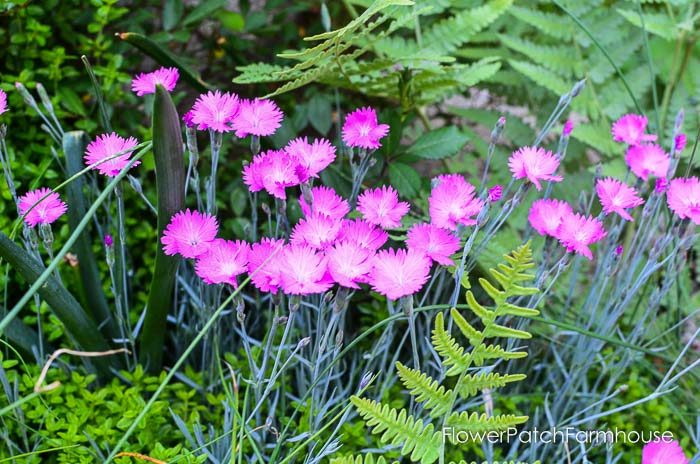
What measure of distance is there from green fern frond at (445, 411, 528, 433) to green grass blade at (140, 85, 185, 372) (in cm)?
33

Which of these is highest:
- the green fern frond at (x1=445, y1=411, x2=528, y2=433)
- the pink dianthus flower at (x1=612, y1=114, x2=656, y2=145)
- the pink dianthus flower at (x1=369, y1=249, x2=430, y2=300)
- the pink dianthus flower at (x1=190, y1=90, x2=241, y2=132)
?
the pink dianthus flower at (x1=190, y1=90, x2=241, y2=132)

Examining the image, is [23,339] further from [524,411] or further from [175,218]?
[524,411]

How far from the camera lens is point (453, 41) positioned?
1.10 m

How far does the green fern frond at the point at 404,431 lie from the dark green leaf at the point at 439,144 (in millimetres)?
432

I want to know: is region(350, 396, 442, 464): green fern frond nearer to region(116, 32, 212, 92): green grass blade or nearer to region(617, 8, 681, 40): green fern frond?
region(116, 32, 212, 92): green grass blade

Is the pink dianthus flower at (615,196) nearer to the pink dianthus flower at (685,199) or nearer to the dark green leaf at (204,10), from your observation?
the pink dianthus flower at (685,199)

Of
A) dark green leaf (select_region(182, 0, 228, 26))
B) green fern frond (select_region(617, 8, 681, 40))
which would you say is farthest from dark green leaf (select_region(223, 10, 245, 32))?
green fern frond (select_region(617, 8, 681, 40))

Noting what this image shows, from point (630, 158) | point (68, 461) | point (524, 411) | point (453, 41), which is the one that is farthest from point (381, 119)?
point (68, 461)

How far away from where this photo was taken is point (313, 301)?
3.02ft

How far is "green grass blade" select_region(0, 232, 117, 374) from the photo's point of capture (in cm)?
72

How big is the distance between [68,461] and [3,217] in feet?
1.17

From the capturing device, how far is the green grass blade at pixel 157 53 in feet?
2.60

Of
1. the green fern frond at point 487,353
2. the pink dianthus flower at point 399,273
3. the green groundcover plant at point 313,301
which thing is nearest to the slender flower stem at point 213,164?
the green groundcover plant at point 313,301

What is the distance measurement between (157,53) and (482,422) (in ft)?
1.79
